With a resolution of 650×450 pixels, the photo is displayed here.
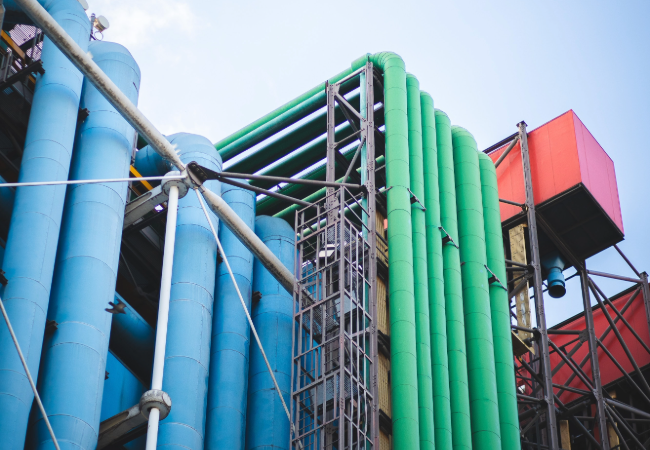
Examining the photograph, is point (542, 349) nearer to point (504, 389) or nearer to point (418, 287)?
point (504, 389)

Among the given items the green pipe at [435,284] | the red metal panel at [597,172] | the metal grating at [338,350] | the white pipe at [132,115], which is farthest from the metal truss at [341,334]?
the red metal panel at [597,172]

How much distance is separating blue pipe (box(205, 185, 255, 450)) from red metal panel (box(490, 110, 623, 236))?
13341 mm

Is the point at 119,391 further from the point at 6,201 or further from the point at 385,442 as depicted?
the point at 385,442

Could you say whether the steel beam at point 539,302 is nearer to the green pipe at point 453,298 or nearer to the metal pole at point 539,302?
the metal pole at point 539,302

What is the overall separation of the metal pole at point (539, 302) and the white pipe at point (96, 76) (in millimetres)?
15114

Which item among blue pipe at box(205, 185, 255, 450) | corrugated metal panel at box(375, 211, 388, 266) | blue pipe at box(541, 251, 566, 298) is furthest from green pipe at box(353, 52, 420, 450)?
blue pipe at box(541, 251, 566, 298)

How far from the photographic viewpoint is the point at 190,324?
28.9 meters

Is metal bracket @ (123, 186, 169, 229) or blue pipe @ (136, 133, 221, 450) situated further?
metal bracket @ (123, 186, 169, 229)

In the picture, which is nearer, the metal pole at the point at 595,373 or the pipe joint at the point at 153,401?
the pipe joint at the point at 153,401

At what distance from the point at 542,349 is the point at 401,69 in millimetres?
11023

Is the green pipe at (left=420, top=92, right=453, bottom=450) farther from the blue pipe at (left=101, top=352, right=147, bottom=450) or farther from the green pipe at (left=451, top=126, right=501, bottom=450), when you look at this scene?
the blue pipe at (left=101, top=352, right=147, bottom=450)

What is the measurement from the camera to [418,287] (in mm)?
30516

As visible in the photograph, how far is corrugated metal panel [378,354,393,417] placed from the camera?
92.8ft

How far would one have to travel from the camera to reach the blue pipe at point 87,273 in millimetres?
23938
